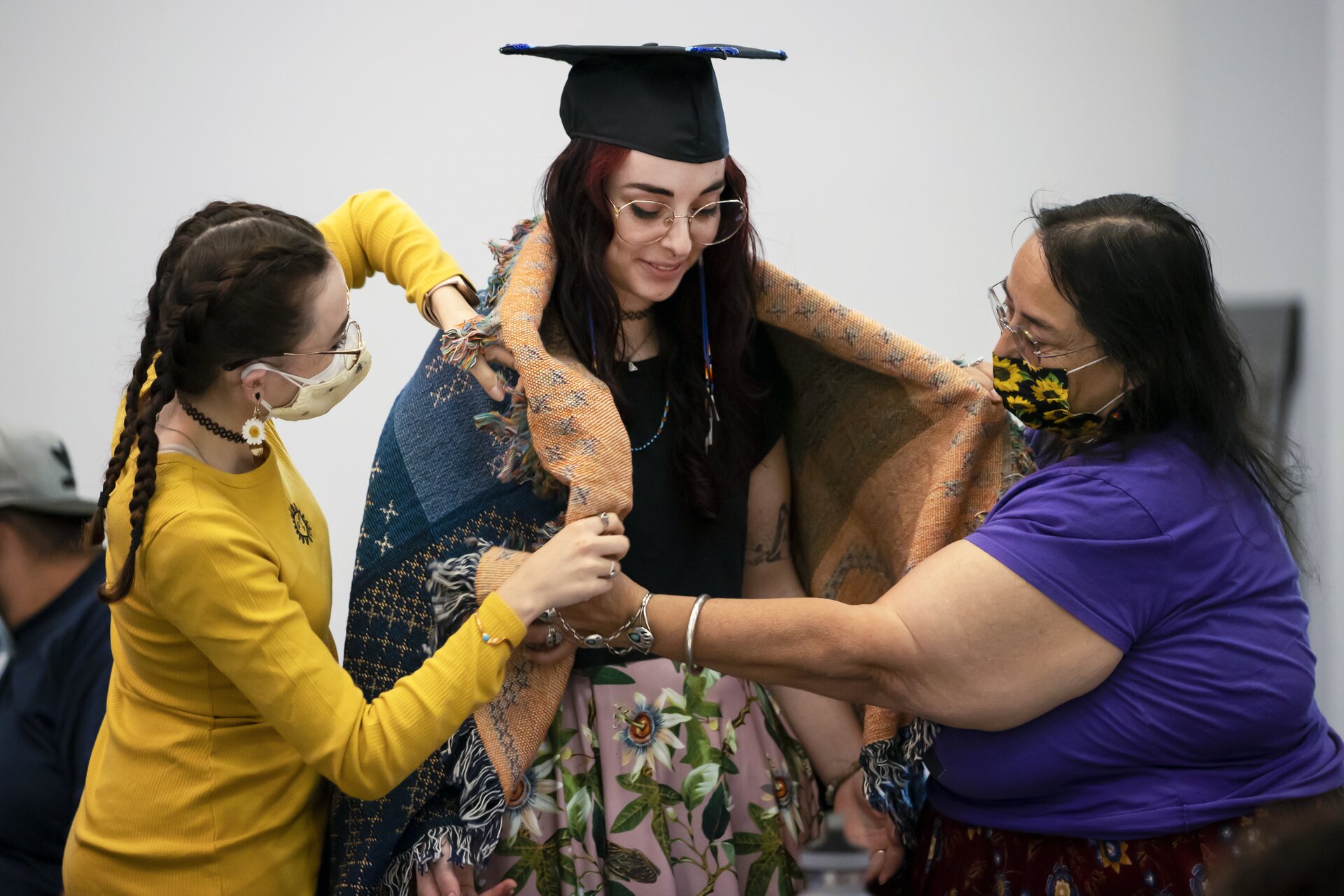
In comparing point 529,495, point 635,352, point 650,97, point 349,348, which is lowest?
point 529,495

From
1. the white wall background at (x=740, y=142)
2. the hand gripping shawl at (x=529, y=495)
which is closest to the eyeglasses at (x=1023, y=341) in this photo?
the hand gripping shawl at (x=529, y=495)

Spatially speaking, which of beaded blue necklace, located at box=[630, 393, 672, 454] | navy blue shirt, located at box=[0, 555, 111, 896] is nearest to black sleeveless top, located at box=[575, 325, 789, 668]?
beaded blue necklace, located at box=[630, 393, 672, 454]

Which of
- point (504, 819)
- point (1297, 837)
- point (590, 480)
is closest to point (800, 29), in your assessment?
point (590, 480)

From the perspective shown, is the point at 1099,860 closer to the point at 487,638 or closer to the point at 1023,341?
the point at 1023,341

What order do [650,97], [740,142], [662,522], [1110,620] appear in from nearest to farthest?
[1110,620], [650,97], [662,522], [740,142]

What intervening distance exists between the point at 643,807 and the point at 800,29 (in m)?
2.37

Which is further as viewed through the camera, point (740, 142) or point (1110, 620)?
point (740, 142)

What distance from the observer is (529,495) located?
1.59 metres

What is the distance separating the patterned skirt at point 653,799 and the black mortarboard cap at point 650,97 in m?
0.71

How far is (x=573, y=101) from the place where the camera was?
1.60 meters

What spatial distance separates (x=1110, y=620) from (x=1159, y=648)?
0.09 m

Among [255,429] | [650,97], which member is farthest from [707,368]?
[255,429]

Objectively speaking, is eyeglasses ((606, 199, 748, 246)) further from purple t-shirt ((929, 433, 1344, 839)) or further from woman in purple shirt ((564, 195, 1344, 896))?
purple t-shirt ((929, 433, 1344, 839))

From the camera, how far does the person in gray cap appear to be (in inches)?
72.8
